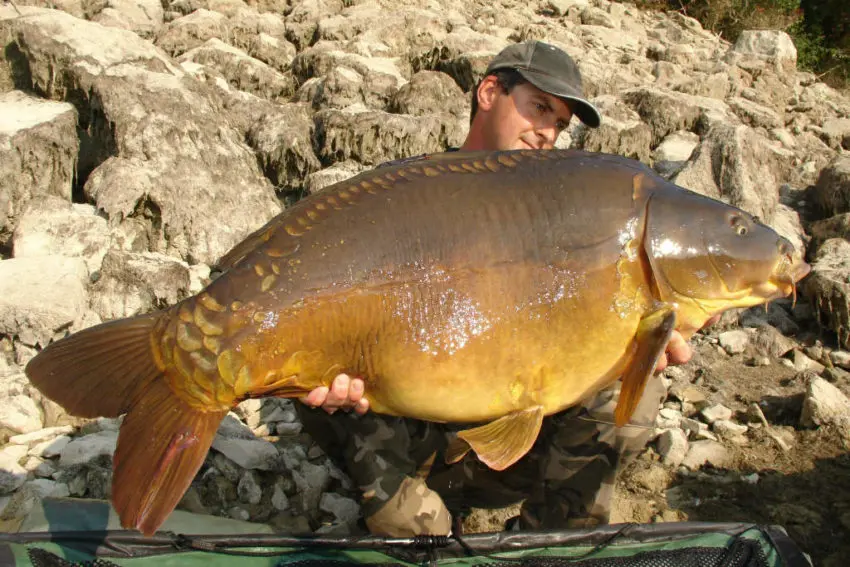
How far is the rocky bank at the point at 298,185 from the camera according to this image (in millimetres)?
3050

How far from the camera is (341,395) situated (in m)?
1.90

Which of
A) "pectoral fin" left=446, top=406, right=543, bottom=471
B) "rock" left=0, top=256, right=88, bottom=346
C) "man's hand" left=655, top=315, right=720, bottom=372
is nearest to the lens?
"pectoral fin" left=446, top=406, right=543, bottom=471

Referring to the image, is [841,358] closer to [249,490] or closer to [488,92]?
[488,92]

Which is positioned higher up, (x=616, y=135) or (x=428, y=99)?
(x=428, y=99)

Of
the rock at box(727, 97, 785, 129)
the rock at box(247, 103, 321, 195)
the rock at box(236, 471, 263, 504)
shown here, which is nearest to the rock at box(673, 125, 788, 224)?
the rock at box(727, 97, 785, 129)

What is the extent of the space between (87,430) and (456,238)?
2200 millimetres

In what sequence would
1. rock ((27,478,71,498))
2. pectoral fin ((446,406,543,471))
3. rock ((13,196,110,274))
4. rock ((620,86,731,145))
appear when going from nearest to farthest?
pectoral fin ((446,406,543,471)), rock ((27,478,71,498)), rock ((13,196,110,274)), rock ((620,86,731,145))

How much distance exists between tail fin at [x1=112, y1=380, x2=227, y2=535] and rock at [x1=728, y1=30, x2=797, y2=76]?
26.3 ft

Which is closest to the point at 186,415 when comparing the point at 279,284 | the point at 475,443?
the point at 279,284

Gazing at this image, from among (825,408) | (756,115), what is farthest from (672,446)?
(756,115)

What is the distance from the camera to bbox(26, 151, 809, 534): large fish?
5.72ft

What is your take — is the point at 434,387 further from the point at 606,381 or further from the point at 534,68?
the point at 534,68

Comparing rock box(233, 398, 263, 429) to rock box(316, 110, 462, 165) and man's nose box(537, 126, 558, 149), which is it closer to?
man's nose box(537, 126, 558, 149)

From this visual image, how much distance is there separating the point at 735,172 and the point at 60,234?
4.51 m
